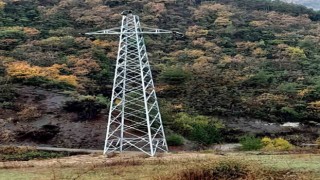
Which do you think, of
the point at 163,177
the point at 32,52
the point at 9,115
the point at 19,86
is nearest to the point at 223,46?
the point at 32,52

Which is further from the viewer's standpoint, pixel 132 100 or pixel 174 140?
pixel 174 140

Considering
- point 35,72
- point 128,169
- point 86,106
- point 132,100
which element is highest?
point 128,169

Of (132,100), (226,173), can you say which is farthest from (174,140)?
(226,173)

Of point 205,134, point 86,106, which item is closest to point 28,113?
point 86,106

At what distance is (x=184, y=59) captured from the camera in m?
51.9

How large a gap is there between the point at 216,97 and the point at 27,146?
61.9 ft

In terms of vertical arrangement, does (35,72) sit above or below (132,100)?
below

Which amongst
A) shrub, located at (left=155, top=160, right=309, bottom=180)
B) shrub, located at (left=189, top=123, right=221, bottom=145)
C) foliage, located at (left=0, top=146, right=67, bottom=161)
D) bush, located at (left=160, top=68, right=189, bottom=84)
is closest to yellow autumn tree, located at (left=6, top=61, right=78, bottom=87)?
bush, located at (left=160, top=68, right=189, bottom=84)

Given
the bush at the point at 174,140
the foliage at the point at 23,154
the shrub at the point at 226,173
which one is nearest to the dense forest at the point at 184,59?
the bush at the point at 174,140

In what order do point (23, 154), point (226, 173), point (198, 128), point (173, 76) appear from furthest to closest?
point (173, 76) → point (198, 128) → point (23, 154) → point (226, 173)

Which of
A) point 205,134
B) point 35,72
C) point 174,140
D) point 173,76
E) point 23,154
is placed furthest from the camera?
point 173,76

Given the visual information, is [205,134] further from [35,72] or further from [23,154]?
[35,72]

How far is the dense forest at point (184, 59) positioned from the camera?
1511 inches

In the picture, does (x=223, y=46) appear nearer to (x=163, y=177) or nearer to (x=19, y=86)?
(x=19, y=86)
